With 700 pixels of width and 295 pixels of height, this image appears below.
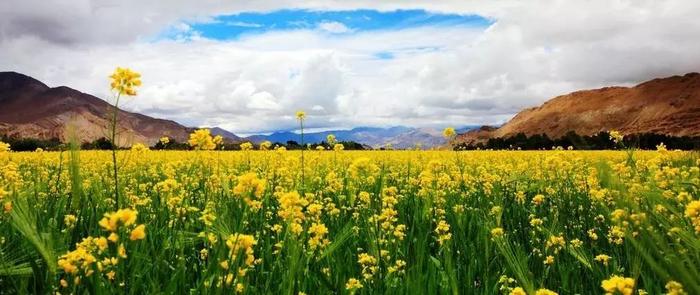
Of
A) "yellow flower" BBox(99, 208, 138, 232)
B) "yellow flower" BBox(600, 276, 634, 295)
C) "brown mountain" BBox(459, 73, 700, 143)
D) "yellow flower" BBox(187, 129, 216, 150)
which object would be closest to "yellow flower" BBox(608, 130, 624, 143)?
"yellow flower" BBox(187, 129, 216, 150)

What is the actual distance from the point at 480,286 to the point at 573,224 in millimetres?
2399

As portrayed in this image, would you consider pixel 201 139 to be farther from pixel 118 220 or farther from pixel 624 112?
pixel 624 112

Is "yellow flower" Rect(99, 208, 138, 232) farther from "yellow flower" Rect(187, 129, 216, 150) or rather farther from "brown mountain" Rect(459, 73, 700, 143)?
"brown mountain" Rect(459, 73, 700, 143)

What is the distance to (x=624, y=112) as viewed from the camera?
383 ft

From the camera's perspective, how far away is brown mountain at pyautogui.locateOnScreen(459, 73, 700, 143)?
335 feet

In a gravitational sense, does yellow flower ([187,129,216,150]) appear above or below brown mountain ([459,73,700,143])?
below

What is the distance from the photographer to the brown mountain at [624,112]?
102 metres

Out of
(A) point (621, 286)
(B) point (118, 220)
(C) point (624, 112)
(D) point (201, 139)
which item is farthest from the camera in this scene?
(C) point (624, 112)

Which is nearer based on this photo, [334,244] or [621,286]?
[621,286]

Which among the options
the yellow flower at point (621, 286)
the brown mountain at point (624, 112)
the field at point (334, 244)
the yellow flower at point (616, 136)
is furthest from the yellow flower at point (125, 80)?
the brown mountain at point (624, 112)

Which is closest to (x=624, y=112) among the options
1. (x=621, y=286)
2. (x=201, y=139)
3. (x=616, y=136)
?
Result: (x=616, y=136)

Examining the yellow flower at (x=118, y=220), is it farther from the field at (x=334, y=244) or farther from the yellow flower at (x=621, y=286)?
the yellow flower at (x=621, y=286)

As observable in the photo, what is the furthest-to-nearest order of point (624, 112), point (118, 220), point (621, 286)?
point (624, 112)
point (118, 220)
point (621, 286)

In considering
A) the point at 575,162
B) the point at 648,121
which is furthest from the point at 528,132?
the point at 575,162
